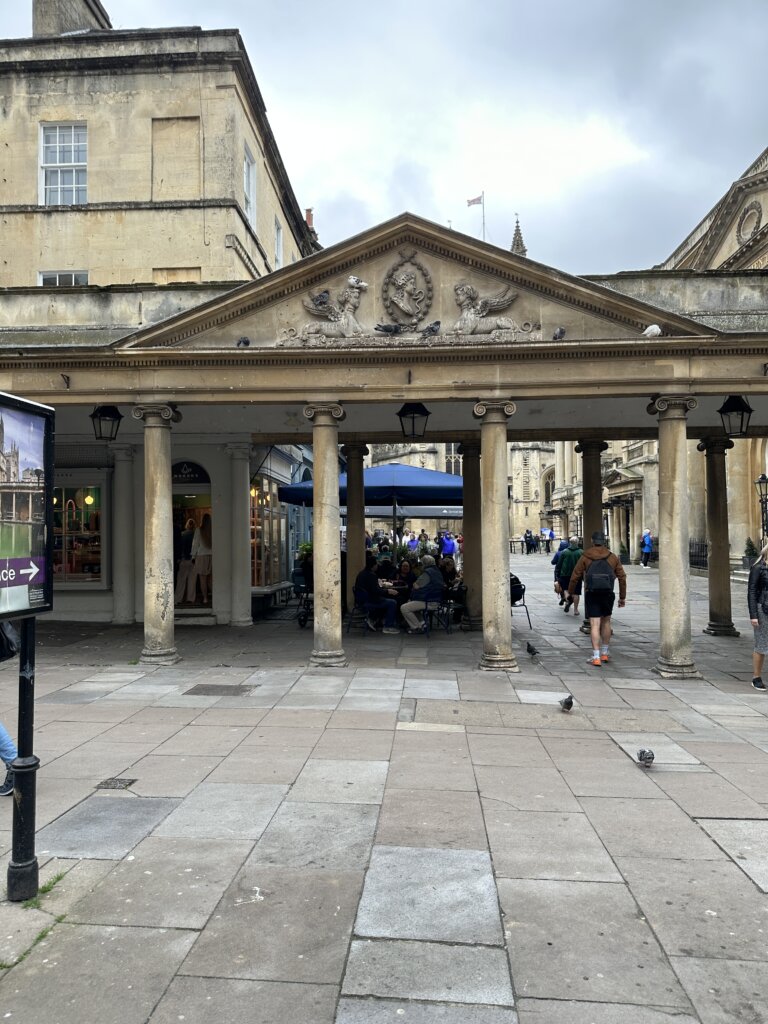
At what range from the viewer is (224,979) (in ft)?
10.7

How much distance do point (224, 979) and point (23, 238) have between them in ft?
59.2

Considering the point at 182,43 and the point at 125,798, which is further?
the point at 182,43

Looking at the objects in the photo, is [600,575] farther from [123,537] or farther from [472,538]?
[123,537]

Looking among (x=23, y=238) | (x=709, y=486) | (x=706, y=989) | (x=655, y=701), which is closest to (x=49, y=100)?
(x=23, y=238)

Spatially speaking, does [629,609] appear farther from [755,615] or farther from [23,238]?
Answer: [23,238]

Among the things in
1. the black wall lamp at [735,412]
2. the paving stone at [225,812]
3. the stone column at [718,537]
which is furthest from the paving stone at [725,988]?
the stone column at [718,537]

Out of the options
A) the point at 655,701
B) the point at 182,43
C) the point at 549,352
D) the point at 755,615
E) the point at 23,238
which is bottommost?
the point at 655,701

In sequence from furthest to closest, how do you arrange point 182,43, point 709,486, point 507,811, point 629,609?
point 629,609 → point 182,43 → point 709,486 → point 507,811

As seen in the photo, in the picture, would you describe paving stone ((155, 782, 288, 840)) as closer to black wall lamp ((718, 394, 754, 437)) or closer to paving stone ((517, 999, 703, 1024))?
paving stone ((517, 999, 703, 1024))

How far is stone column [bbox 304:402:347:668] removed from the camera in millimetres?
11031

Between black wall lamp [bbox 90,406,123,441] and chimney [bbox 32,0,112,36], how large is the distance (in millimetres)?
12577

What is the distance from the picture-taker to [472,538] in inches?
601

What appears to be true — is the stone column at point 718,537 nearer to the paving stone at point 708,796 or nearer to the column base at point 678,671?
the column base at point 678,671

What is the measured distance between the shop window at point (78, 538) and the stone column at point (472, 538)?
7.80 m
